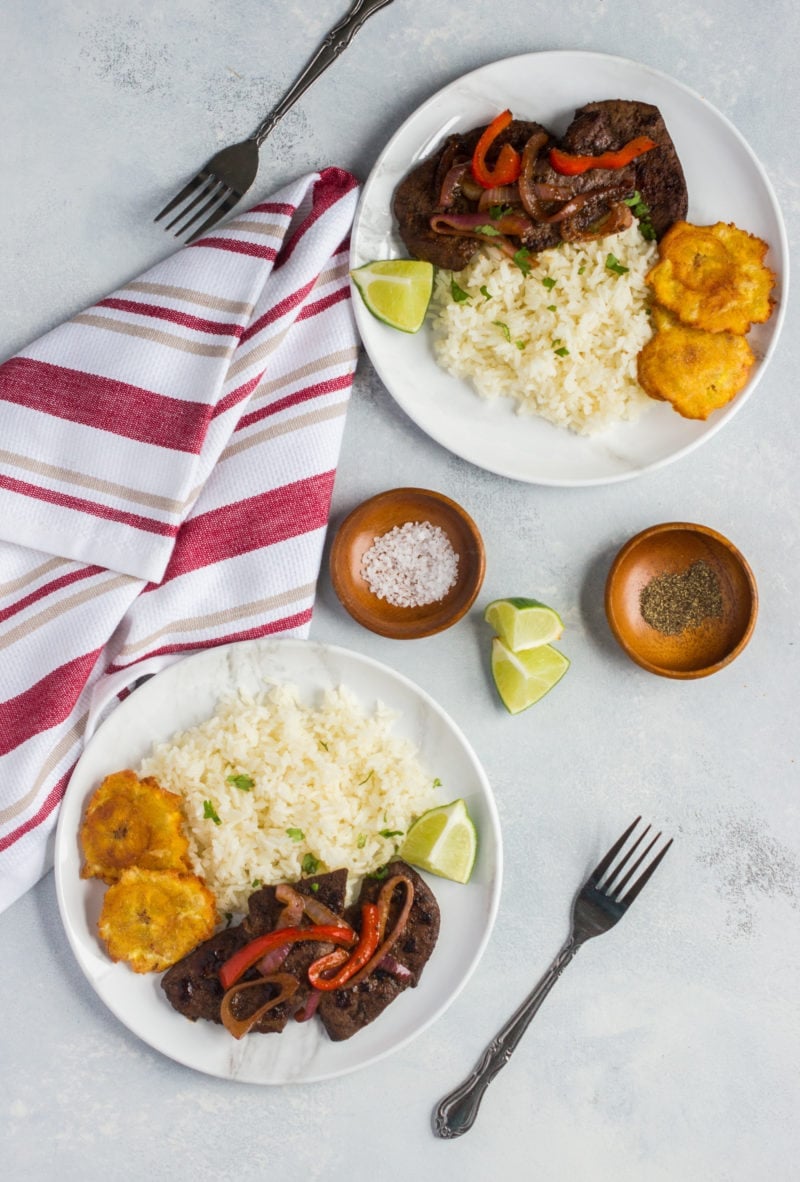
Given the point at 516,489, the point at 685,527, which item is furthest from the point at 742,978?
the point at 516,489

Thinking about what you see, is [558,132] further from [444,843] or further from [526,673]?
[444,843]

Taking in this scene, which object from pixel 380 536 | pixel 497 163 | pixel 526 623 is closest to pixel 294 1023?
pixel 526 623

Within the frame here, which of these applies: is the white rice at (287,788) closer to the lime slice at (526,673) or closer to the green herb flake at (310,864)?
the green herb flake at (310,864)

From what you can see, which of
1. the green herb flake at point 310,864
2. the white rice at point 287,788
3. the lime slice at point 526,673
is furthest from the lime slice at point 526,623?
the green herb flake at point 310,864

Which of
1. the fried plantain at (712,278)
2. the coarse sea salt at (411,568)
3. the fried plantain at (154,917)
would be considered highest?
the fried plantain at (712,278)

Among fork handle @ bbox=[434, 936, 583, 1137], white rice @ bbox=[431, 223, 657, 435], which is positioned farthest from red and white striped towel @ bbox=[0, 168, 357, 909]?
fork handle @ bbox=[434, 936, 583, 1137]

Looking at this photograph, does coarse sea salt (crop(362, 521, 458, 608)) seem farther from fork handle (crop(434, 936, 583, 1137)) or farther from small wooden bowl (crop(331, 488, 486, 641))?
fork handle (crop(434, 936, 583, 1137))
